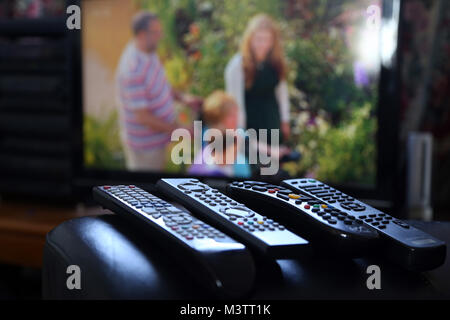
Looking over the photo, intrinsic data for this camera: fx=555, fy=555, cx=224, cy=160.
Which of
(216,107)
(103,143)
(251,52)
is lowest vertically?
(103,143)

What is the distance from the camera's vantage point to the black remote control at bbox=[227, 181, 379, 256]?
1.39 ft

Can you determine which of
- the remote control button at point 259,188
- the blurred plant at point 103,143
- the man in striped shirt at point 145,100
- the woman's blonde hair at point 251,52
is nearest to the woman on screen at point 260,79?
the woman's blonde hair at point 251,52

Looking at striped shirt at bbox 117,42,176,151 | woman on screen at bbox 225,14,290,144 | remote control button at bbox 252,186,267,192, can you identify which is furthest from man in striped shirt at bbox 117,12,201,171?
remote control button at bbox 252,186,267,192

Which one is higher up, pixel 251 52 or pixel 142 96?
pixel 251 52

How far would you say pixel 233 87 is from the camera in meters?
1.42

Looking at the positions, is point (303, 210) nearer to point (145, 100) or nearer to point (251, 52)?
point (251, 52)

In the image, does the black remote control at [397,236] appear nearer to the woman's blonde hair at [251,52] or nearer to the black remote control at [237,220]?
the black remote control at [237,220]

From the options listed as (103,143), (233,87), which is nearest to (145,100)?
(103,143)

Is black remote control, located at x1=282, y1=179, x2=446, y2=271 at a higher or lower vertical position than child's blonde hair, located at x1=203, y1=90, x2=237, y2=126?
lower

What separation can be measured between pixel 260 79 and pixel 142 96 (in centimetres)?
38

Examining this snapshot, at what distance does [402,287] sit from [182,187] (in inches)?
8.3

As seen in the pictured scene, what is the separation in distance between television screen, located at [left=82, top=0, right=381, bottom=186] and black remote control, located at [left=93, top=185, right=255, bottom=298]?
89cm

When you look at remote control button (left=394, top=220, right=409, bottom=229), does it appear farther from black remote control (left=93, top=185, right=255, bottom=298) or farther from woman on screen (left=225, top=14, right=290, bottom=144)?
woman on screen (left=225, top=14, right=290, bottom=144)
